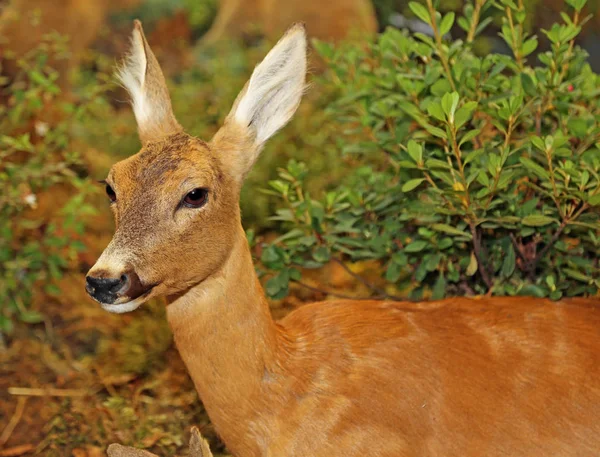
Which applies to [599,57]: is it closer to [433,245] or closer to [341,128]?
[341,128]

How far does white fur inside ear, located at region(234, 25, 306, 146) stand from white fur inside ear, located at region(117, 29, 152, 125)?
0.48 m

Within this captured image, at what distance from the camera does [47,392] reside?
544cm

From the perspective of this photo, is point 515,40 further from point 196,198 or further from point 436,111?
point 196,198

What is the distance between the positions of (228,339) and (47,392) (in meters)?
2.49

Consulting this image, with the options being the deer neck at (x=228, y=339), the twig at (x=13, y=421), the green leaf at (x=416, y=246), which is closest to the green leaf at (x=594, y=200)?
the green leaf at (x=416, y=246)

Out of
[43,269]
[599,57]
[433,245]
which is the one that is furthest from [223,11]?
[433,245]

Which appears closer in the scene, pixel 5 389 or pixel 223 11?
pixel 5 389

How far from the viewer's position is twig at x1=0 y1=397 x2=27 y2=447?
500cm

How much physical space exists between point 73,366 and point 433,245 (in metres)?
2.83

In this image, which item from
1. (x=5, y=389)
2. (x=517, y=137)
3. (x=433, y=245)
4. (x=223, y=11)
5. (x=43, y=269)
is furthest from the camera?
(x=223, y=11)

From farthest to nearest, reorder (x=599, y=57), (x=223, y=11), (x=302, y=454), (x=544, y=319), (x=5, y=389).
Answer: (x=223, y=11)
(x=599, y=57)
(x=5, y=389)
(x=544, y=319)
(x=302, y=454)

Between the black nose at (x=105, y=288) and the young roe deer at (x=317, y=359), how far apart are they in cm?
15

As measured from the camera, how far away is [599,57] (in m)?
8.92

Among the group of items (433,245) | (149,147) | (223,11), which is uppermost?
(223,11)
